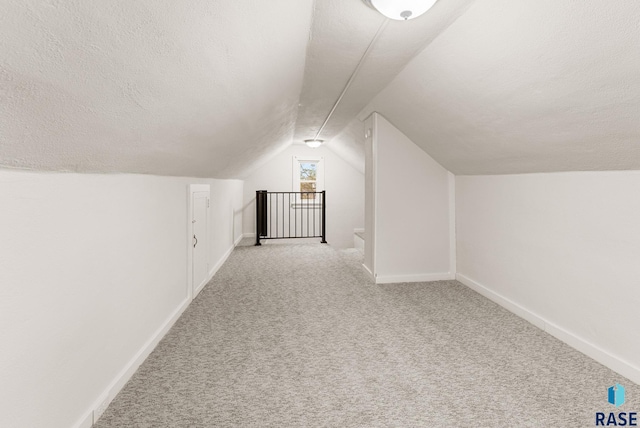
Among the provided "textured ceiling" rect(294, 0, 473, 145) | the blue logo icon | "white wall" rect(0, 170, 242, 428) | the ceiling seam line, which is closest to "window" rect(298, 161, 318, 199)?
the ceiling seam line

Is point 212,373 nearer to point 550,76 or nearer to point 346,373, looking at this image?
point 346,373

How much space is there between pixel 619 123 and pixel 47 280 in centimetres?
275

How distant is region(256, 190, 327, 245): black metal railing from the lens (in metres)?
7.52

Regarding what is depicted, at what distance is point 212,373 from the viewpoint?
1.97 m

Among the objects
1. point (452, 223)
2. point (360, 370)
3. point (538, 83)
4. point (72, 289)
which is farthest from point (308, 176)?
point (72, 289)

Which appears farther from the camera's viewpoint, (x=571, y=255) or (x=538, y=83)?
(x=571, y=255)

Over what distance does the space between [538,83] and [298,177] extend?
20.0 ft

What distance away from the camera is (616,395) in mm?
1728

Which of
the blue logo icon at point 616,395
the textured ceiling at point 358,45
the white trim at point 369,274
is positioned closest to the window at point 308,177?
the white trim at point 369,274

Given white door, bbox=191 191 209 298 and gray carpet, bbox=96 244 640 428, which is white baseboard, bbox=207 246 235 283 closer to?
white door, bbox=191 191 209 298

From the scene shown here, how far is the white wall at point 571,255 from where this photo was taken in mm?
1972

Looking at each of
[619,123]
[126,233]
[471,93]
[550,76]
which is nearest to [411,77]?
[471,93]

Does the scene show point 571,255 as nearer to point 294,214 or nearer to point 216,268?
point 216,268

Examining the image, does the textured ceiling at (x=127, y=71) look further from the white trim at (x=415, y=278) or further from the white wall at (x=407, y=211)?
the white trim at (x=415, y=278)
